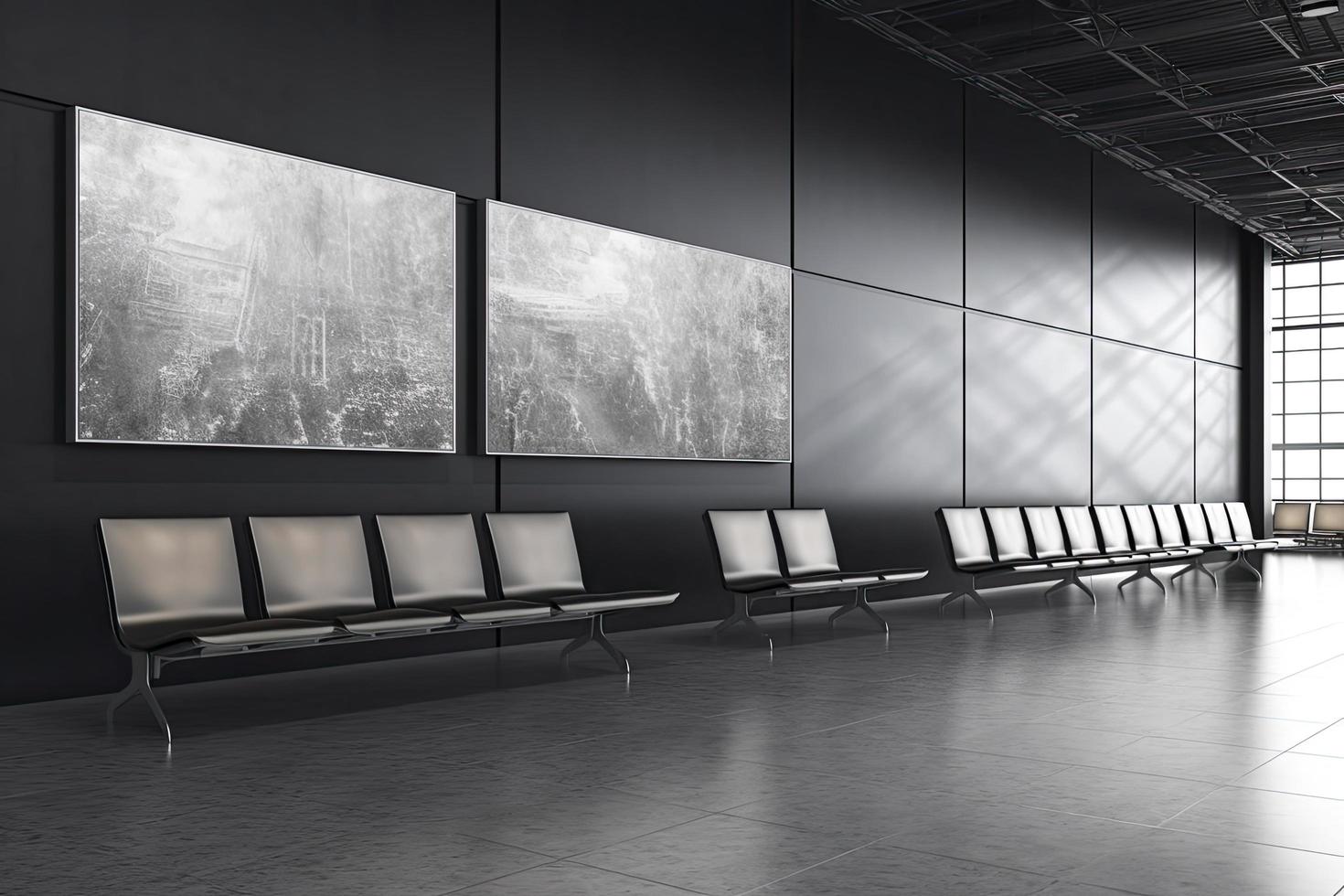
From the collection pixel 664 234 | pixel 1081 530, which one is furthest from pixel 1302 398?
pixel 664 234

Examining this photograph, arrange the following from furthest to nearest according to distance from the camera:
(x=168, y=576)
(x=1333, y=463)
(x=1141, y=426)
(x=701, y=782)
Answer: (x=1333, y=463)
(x=1141, y=426)
(x=168, y=576)
(x=701, y=782)

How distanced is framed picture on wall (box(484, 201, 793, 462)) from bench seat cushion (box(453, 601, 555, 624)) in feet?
6.14

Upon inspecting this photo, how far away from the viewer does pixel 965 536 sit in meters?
10.4

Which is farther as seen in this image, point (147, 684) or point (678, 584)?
point (678, 584)

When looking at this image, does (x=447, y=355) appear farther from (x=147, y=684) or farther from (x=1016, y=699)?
(x=1016, y=699)

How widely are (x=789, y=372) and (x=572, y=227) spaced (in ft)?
9.03

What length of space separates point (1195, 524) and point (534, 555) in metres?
10.7

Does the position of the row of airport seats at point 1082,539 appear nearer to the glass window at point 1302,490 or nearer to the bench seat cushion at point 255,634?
the bench seat cushion at point 255,634

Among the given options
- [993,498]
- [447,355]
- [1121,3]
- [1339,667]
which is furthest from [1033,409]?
[447,355]

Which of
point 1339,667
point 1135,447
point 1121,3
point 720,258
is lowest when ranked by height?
point 1339,667

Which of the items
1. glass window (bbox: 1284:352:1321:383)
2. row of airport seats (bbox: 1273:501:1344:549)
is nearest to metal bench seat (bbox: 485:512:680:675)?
row of airport seats (bbox: 1273:501:1344:549)

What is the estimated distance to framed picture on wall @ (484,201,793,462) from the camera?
781cm

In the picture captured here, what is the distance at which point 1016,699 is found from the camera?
564cm

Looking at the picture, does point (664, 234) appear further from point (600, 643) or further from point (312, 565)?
point (312, 565)
